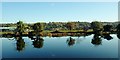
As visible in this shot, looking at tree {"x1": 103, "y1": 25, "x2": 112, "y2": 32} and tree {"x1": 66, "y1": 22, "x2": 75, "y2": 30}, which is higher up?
tree {"x1": 66, "y1": 22, "x2": 75, "y2": 30}

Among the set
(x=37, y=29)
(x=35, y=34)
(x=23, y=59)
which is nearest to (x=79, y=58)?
(x=23, y=59)

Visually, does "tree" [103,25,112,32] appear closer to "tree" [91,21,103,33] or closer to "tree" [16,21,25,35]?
"tree" [91,21,103,33]

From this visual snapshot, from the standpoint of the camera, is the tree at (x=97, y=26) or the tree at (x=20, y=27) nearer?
the tree at (x=20, y=27)

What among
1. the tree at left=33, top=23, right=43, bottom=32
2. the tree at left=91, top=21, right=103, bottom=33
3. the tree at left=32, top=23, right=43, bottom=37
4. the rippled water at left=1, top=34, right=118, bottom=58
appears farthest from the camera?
the tree at left=91, top=21, right=103, bottom=33

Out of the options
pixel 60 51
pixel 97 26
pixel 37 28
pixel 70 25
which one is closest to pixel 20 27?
pixel 37 28

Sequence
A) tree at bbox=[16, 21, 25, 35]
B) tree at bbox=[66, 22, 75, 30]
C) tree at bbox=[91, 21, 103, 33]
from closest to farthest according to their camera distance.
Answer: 1. tree at bbox=[16, 21, 25, 35]
2. tree at bbox=[91, 21, 103, 33]
3. tree at bbox=[66, 22, 75, 30]

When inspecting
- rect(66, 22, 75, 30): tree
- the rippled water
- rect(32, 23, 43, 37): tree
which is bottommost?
Result: the rippled water

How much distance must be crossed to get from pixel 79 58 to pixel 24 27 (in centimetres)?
2376

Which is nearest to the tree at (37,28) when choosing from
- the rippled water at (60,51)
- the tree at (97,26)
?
the tree at (97,26)

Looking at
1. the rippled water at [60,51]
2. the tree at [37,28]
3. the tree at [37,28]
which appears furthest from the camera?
the tree at [37,28]

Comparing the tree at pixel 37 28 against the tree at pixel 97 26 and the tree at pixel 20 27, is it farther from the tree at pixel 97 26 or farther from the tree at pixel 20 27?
the tree at pixel 97 26

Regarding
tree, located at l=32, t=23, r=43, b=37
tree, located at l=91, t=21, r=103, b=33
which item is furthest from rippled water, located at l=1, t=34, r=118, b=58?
tree, located at l=91, t=21, r=103, b=33

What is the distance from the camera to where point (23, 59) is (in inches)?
686

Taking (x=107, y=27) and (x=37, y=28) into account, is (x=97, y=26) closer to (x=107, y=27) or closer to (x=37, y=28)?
(x=107, y=27)
